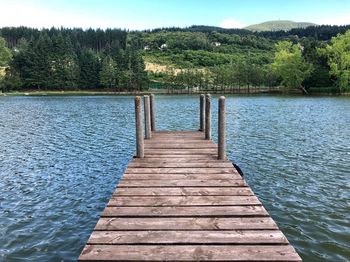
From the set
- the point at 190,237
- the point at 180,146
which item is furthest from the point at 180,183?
the point at 180,146

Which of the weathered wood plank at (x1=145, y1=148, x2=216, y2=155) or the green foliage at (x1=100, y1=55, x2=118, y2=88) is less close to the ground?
the green foliage at (x1=100, y1=55, x2=118, y2=88)

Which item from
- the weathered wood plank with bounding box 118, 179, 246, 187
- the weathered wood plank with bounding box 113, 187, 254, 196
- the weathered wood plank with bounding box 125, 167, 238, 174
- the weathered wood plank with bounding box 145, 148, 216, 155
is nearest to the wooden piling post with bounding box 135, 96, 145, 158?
the weathered wood plank with bounding box 145, 148, 216, 155

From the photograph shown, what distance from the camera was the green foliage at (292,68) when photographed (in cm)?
9819

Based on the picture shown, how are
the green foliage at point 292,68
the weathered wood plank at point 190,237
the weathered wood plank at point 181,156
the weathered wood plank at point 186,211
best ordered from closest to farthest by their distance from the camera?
the weathered wood plank at point 190,237
the weathered wood plank at point 186,211
the weathered wood plank at point 181,156
the green foliage at point 292,68

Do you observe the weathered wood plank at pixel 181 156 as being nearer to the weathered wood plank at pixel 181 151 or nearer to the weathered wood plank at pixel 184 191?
the weathered wood plank at pixel 181 151

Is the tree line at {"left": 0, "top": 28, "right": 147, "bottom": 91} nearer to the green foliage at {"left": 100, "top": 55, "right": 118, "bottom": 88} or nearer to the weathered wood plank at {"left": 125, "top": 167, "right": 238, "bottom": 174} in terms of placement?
the green foliage at {"left": 100, "top": 55, "right": 118, "bottom": 88}

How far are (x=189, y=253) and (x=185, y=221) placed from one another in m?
1.15

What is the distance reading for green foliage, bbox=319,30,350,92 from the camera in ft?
292

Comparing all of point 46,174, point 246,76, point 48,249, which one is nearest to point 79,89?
point 246,76

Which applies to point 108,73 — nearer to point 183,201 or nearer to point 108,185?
point 108,185

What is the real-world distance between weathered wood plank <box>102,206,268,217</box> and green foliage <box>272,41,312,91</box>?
9868 centimetres

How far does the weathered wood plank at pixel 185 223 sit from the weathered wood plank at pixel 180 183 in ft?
6.92

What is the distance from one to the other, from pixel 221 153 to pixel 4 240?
6.80 m

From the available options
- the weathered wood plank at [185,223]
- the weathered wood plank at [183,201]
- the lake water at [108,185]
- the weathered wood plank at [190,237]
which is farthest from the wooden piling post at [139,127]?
the weathered wood plank at [190,237]
